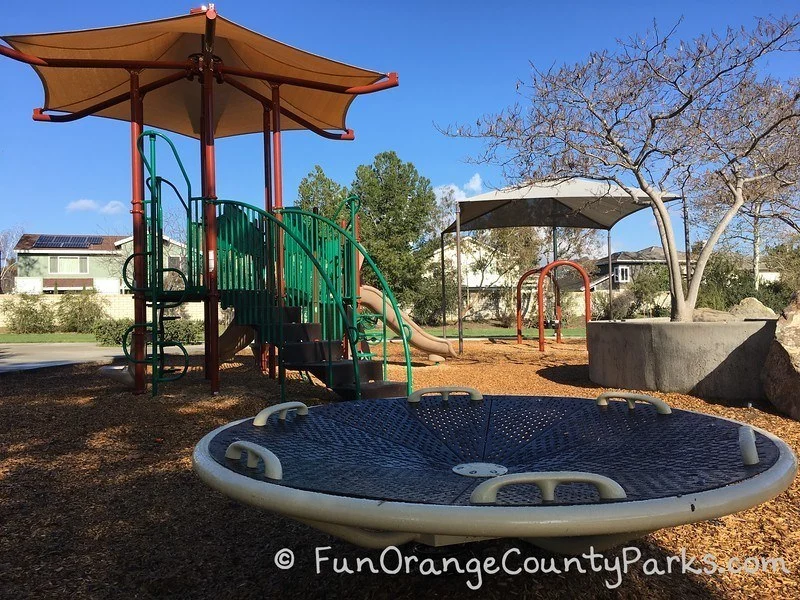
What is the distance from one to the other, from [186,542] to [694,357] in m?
5.03

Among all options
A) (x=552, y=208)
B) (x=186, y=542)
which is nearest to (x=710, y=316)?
(x=552, y=208)

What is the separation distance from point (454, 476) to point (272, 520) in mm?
1365

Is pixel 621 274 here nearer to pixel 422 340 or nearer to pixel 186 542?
pixel 422 340

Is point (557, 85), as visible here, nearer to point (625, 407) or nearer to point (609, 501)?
point (625, 407)

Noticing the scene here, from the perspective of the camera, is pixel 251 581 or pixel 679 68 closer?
pixel 251 581

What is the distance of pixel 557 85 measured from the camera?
23.9ft

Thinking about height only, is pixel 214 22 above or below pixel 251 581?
above

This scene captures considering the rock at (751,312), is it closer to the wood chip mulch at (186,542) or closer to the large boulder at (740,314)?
the large boulder at (740,314)

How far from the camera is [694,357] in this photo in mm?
5785

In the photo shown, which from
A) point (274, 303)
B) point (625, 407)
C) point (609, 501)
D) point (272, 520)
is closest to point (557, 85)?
point (274, 303)

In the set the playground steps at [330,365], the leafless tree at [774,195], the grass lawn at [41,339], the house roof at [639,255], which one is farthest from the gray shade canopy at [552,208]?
the house roof at [639,255]

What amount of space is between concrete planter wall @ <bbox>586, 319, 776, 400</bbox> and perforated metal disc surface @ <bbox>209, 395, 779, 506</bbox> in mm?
3709

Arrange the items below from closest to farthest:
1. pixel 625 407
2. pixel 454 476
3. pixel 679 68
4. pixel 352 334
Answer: pixel 454 476
pixel 625 407
pixel 352 334
pixel 679 68

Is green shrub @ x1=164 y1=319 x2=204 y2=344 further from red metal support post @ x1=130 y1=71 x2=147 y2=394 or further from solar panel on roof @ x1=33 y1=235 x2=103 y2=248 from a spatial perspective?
solar panel on roof @ x1=33 y1=235 x2=103 y2=248
